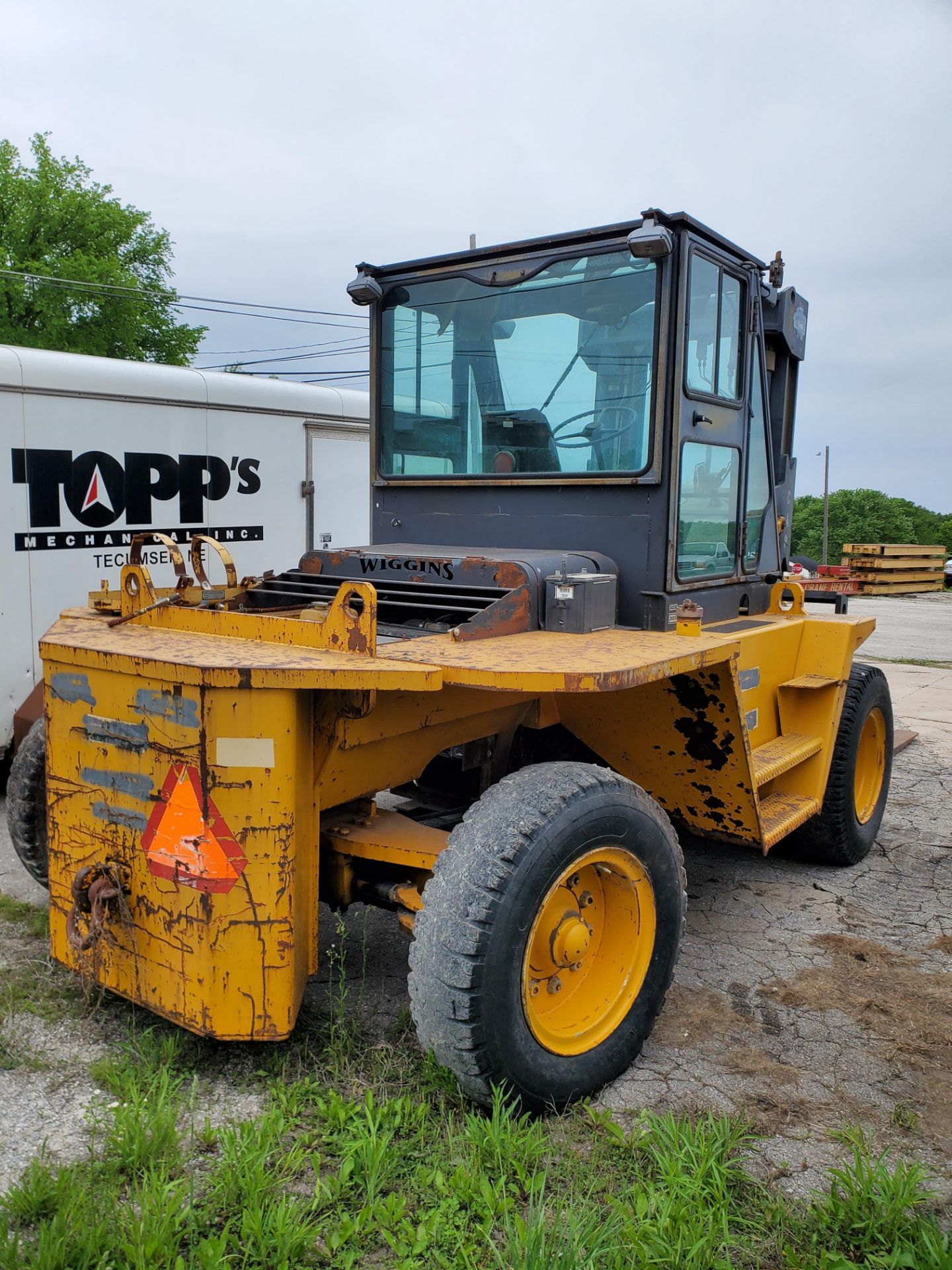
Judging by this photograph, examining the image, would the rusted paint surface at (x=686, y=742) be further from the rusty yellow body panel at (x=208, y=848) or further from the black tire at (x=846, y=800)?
the rusty yellow body panel at (x=208, y=848)

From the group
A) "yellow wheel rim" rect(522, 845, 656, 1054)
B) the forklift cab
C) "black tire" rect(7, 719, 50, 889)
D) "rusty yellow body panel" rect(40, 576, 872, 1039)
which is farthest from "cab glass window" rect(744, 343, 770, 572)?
"black tire" rect(7, 719, 50, 889)

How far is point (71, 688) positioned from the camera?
9.73ft

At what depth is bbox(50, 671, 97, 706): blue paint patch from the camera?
2914 mm

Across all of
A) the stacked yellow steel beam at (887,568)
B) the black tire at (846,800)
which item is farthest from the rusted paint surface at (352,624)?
the stacked yellow steel beam at (887,568)

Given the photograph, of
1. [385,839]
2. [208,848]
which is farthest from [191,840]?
[385,839]

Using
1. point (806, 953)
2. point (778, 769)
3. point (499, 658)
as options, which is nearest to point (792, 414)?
point (778, 769)

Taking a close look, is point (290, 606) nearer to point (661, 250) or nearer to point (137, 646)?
point (137, 646)

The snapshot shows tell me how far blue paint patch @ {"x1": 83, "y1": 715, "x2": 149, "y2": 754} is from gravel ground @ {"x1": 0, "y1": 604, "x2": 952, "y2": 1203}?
0.90 m

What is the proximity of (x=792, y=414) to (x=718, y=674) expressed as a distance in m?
2.25

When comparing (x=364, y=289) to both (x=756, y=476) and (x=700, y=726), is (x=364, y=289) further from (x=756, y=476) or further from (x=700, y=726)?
(x=700, y=726)

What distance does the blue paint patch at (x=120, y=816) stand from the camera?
2.79 meters

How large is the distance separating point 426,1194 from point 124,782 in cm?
132

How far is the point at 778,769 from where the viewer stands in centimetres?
421

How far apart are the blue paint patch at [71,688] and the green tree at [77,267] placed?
25.1 metres
